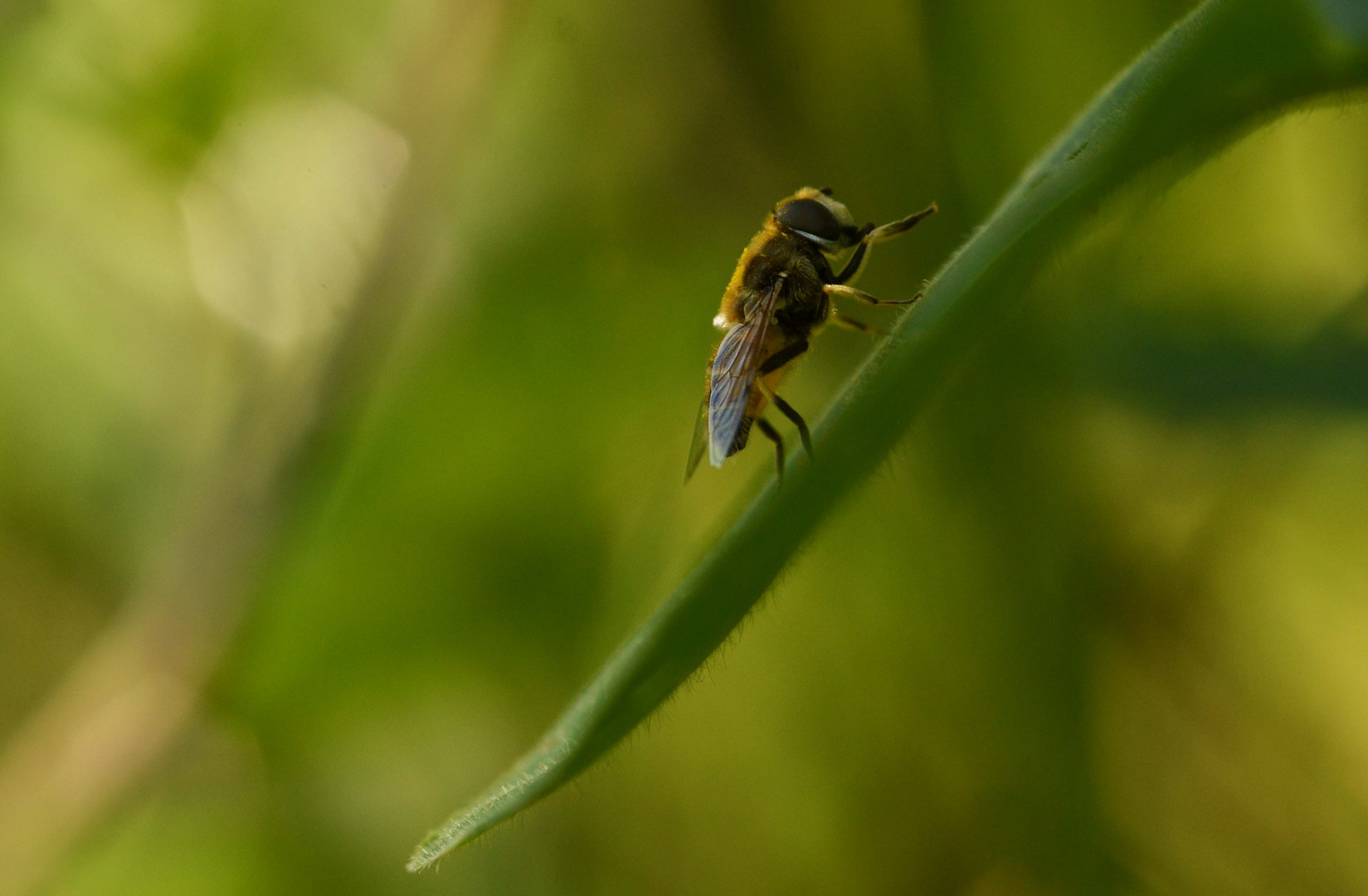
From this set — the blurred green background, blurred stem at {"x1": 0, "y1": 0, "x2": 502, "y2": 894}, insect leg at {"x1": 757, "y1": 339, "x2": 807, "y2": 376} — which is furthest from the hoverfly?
blurred stem at {"x1": 0, "y1": 0, "x2": 502, "y2": 894}

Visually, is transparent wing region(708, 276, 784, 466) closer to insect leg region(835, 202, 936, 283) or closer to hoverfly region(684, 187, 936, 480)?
hoverfly region(684, 187, 936, 480)

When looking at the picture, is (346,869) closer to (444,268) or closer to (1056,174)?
(444,268)

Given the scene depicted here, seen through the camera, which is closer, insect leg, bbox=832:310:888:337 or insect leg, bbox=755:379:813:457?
insect leg, bbox=755:379:813:457

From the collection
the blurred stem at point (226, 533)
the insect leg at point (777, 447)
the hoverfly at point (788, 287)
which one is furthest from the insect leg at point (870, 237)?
the blurred stem at point (226, 533)

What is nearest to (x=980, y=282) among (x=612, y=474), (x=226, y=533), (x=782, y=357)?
(x=782, y=357)

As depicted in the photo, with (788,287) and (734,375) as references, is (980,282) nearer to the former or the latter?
(734,375)

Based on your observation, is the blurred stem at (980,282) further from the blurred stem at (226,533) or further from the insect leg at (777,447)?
the blurred stem at (226,533)
